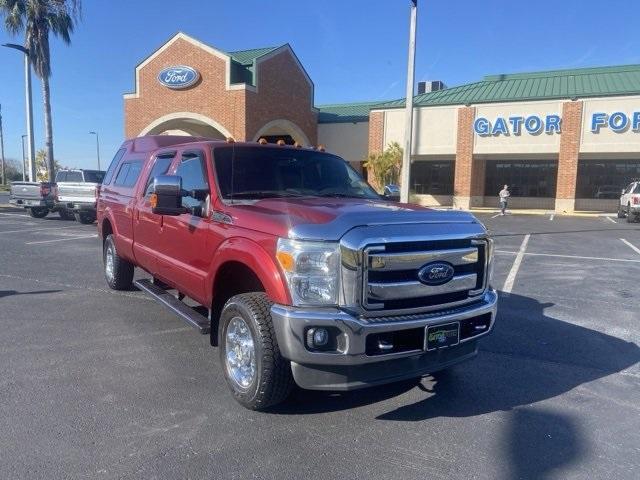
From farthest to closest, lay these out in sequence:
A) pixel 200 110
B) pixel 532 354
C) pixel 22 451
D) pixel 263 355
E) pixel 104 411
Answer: pixel 200 110
pixel 532 354
pixel 104 411
pixel 263 355
pixel 22 451

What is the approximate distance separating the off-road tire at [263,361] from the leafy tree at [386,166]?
2516cm

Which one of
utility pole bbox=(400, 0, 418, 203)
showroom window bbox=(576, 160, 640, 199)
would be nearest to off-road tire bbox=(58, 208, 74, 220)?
utility pole bbox=(400, 0, 418, 203)

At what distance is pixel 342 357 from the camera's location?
321 cm

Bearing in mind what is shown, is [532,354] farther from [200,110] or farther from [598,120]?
[598,120]

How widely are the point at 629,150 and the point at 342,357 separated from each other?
28146mm

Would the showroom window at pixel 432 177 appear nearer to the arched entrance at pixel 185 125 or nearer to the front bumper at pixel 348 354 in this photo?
the arched entrance at pixel 185 125

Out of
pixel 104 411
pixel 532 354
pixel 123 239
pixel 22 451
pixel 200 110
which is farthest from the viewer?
pixel 200 110

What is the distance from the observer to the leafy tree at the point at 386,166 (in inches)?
1116

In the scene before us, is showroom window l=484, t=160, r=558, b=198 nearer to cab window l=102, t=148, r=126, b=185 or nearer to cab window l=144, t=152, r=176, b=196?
cab window l=102, t=148, r=126, b=185

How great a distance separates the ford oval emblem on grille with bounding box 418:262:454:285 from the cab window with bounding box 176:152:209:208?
2.07 meters

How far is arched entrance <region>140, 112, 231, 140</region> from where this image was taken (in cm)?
2509

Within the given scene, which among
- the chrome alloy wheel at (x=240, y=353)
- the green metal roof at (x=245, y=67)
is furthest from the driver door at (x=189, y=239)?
the green metal roof at (x=245, y=67)

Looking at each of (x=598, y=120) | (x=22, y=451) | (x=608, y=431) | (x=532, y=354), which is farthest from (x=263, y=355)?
(x=598, y=120)

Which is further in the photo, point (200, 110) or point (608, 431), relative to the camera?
point (200, 110)
